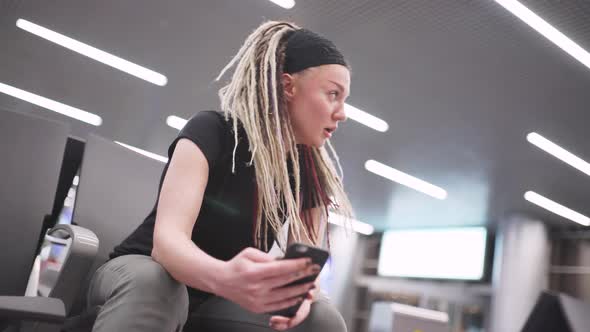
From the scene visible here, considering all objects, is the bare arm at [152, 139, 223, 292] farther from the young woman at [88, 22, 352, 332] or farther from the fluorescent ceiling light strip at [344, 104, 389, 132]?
the fluorescent ceiling light strip at [344, 104, 389, 132]

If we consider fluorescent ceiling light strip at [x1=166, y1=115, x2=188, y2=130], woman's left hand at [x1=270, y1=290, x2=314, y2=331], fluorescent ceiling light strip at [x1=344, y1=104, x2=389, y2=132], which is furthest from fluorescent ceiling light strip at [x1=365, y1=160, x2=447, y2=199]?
woman's left hand at [x1=270, y1=290, x2=314, y2=331]

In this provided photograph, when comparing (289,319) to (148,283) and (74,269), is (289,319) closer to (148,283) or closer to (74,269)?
(148,283)

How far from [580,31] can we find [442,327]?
3830 mm

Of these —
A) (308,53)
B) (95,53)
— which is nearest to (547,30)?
(308,53)

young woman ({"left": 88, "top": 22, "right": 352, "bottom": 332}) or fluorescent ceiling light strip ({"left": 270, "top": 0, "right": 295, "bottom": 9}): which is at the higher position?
fluorescent ceiling light strip ({"left": 270, "top": 0, "right": 295, "bottom": 9})

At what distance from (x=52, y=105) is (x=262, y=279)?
8562 millimetres

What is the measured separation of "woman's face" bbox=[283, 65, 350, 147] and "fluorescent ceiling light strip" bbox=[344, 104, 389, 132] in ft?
18.3

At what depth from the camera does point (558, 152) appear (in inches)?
277

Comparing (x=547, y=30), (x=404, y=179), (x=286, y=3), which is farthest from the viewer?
(x=404, y=179)

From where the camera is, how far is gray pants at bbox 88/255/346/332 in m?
0.83

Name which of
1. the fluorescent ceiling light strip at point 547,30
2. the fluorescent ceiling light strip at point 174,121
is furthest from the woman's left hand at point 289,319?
the fluorescent ceiling light strip at point 174,121

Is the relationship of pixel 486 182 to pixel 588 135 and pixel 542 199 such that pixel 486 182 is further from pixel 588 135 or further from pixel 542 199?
pixel 588 135

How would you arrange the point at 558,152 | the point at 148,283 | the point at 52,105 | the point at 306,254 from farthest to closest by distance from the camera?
1. the point at 52,105
2. the point at 558,152
3. the point at 148,283
4. the point at 306,254

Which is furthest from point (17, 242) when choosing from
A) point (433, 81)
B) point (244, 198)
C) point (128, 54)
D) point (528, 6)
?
point (128, 54)
